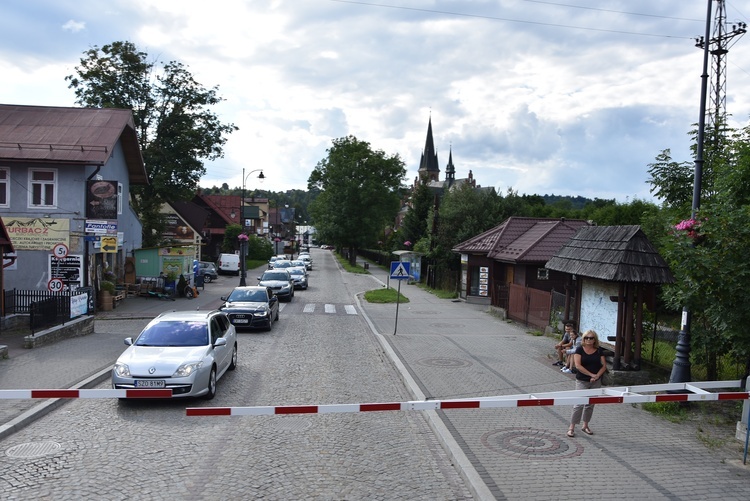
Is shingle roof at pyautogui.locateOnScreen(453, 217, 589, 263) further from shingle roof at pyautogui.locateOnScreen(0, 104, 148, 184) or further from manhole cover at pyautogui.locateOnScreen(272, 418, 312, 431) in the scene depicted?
manhole cover at pyautogui.locateOnScreen(272, 418, 312, 431)

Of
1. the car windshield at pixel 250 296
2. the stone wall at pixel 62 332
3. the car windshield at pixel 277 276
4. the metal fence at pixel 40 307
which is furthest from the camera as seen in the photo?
the car windshield at pixel 277 276

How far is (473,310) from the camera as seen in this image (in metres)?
28.4

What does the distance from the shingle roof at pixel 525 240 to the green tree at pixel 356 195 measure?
1319 inches

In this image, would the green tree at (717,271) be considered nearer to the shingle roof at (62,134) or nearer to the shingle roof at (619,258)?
the shingle roof at (619,258)

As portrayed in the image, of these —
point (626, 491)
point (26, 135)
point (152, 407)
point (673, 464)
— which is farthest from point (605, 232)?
point (26, 135)

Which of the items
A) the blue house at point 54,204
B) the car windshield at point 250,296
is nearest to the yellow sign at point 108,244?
the blue house at point 54,204

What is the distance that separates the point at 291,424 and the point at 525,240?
21.6 metres

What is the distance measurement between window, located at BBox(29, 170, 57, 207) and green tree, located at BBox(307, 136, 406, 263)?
143 feet

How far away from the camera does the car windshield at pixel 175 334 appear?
10938 mm

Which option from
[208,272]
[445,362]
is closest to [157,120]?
[208,272]

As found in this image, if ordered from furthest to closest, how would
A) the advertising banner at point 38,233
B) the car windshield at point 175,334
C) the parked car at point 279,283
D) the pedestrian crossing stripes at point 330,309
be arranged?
the parked car at point 279,283, the pedestrian crossing stripes at point 330,309, the advertising banner at point 38,233, the car windshield at point 175,334

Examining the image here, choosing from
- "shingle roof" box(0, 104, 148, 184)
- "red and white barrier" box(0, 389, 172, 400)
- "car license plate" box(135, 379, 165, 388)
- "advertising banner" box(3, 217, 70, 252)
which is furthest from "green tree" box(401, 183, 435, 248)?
"red and white barrier" box(0, 389, 172, 400)

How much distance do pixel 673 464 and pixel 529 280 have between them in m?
19.4

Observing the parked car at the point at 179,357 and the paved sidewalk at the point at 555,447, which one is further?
the parked car at the point at 179,357
